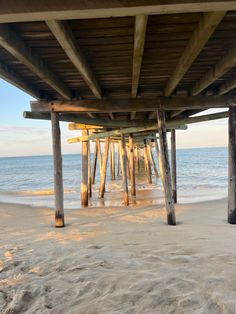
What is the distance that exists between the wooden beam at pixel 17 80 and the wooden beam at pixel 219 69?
128 inches

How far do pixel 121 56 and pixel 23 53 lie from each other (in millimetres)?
1347

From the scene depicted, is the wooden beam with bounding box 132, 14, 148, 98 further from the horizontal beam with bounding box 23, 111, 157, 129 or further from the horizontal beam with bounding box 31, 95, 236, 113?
the horizontal beam with bounding box 23, 111, 157, 129

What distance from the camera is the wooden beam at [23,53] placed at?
9.67 ft

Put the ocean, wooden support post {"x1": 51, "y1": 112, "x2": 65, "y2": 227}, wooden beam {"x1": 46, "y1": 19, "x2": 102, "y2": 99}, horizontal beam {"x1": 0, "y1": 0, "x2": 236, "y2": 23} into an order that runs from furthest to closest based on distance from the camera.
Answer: the ocean, wooden support post {"x1": 51, "y1": 112, "x2": 65, "y2": 227}, wooden beam {"x1": 46, "y1": 19, "x2": 102, "y2": 99}, horizontal beam {"x1": 0, "y1": 0, "x2": 236, "y2": 23}

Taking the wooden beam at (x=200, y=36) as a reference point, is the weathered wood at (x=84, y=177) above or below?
below

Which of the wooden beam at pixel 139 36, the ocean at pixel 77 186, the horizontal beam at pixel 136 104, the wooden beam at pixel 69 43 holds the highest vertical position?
the wooden beam at pixel 69 43

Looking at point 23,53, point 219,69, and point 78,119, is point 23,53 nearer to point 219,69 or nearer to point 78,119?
point 219,69

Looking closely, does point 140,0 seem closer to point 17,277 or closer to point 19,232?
point 17,277

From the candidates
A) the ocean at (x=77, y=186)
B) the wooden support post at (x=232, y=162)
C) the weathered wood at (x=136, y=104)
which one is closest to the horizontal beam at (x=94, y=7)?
the weathered wood at (x=136, y=104)

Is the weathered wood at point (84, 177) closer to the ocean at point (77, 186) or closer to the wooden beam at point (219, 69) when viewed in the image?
the ocean at point (77, 186)

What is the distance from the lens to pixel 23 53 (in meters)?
A: 3.39

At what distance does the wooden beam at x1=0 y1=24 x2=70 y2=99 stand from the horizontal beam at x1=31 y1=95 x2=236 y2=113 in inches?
40.5

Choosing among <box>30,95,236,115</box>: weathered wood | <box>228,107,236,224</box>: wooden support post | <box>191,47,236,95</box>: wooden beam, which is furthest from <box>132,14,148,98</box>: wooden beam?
<box>228,107,236,224</box>: wooden support post

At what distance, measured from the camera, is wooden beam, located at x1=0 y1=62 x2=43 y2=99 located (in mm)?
4325
